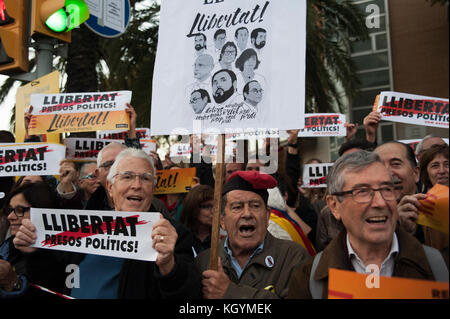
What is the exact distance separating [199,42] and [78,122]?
203cm

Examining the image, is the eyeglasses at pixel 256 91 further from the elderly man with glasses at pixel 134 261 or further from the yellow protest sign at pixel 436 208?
the yellow protest sign at pixel 436 208

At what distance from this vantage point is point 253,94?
2693 millimetres

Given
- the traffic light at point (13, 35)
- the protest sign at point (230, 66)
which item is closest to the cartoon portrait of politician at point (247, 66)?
the protest sign at point (230, 66)

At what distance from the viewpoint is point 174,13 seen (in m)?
3.02

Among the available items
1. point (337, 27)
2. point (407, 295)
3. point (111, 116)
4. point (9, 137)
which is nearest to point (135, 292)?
point (407, 295)


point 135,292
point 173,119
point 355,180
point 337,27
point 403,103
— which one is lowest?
point 135,292

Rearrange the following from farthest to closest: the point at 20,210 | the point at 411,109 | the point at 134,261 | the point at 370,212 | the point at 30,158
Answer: the point at 411,109 < the point at 30,158 < the point at 20,210 < the point at 134,261 < the point at 370,212

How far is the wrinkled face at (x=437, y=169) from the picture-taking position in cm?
319

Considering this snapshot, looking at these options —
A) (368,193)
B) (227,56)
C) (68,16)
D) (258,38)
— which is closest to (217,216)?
(368,193)

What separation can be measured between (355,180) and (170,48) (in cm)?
150

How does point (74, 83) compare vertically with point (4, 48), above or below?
above

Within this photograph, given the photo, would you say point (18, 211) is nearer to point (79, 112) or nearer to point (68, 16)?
point (79, 112)

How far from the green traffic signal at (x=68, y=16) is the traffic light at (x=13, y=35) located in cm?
32
